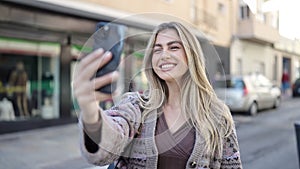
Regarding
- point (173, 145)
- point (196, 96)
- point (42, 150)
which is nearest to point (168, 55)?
point (196, 96)

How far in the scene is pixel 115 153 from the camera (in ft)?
4.40

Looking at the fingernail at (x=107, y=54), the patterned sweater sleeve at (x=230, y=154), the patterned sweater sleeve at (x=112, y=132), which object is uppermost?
the fingernail at (x=107, y=54)

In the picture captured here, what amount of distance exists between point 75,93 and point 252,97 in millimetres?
12186

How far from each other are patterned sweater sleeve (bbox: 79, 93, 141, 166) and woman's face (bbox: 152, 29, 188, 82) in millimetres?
192

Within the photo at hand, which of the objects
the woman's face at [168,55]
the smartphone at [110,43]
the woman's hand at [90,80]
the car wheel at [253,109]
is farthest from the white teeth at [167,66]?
the car wheel at [253,109]

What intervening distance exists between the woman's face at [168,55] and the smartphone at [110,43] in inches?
12.3

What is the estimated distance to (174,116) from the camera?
65.3 inches

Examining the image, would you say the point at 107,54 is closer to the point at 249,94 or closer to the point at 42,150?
the point at 42,150

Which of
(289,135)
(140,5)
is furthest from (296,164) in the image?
(140,5)

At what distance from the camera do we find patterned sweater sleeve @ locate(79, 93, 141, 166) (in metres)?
1.15

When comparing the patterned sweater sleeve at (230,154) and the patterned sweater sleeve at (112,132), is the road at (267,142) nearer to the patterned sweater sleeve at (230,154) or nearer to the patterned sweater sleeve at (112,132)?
the patterned sweater sleeve at (230,154)

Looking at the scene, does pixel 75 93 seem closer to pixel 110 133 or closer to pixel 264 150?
pixel 110 133

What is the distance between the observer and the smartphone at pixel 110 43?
98 centimetres

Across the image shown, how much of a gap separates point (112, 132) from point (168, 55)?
0.49 metres
